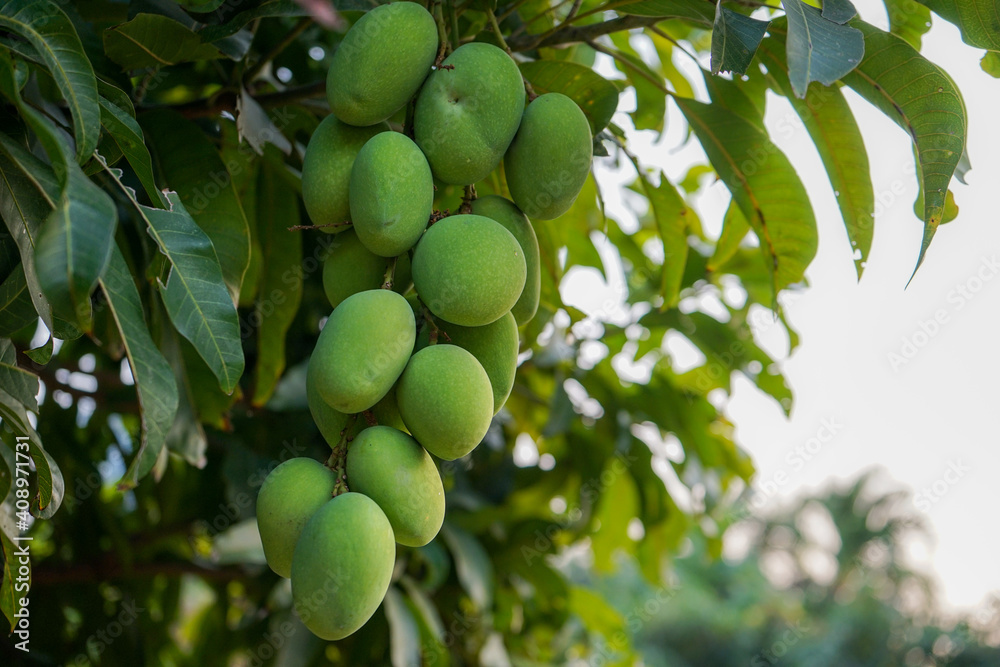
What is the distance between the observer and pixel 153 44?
931mm

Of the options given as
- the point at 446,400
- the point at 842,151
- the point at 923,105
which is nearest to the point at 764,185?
the point at 842,151

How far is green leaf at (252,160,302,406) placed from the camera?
4.18 feet

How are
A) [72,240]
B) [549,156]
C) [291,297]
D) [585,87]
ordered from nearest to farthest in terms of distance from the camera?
[72,240], [549,156], [585,87], [291,297]

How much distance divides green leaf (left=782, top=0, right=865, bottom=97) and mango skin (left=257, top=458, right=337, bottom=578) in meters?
0.49

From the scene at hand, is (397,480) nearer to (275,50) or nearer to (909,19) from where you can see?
(275,50)

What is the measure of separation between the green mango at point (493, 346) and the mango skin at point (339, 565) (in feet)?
0.58

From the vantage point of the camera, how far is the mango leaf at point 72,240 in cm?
52

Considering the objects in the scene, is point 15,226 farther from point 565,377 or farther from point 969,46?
point 565,377

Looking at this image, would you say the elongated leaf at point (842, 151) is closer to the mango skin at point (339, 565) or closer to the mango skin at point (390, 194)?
the mango skin at point (390, 194)

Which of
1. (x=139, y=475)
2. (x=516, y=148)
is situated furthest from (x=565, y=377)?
(x=139, y=475)

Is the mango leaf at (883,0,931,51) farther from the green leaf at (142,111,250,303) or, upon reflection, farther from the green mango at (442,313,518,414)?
the green leaf at (142,111,250,303)

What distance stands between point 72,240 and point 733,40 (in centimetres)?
57

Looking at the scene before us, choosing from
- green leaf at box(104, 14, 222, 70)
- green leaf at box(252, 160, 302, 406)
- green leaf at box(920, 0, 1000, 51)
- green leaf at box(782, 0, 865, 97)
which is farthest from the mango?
green leaf at box(252, 160, 302, 406)

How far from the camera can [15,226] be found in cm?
72
